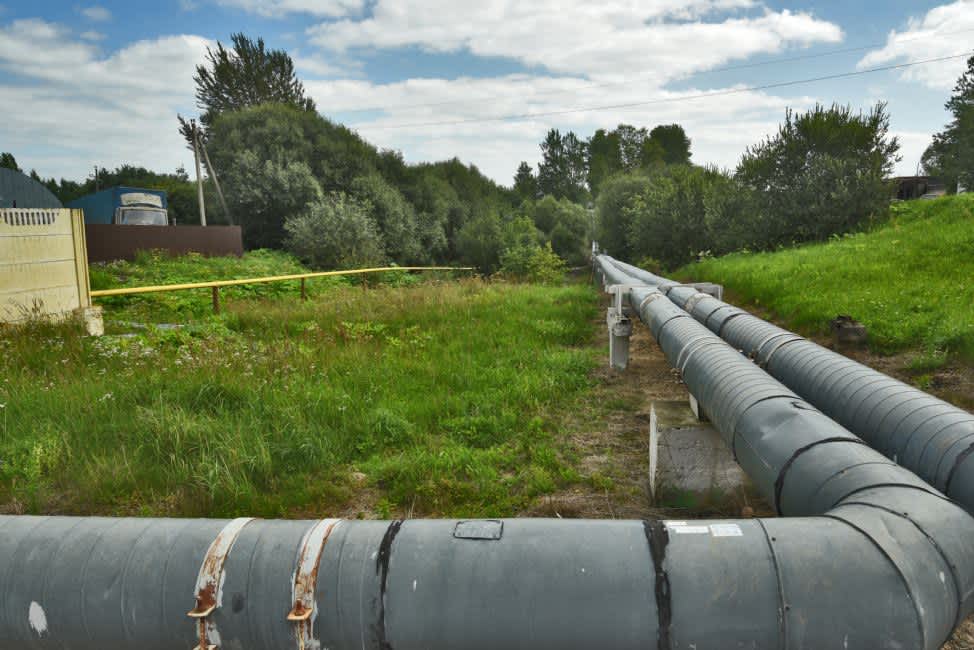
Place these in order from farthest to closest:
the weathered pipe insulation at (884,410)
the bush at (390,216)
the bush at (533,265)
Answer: the bush at (390,216), the bush at (533,265), the weathered pipe insulation at (884,410)

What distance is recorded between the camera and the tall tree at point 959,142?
32.7 metres

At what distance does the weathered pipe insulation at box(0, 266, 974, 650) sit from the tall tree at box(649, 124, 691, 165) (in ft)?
262

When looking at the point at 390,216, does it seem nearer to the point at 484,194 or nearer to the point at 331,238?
the point at 331,238

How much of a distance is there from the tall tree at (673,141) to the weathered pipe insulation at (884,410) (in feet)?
253

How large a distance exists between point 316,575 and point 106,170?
70087 mm

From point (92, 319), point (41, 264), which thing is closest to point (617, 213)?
point (92, 319)

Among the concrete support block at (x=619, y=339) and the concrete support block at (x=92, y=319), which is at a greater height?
the concrete support block at (x=92, y=319)

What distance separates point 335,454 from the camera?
172 inches

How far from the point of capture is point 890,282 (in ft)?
30.4

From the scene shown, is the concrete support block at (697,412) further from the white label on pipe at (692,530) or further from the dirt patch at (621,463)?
the white label on pipe at (692,530)

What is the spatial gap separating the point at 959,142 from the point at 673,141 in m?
42.2

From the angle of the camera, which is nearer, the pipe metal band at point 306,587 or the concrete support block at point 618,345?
the pipe metal band at point 306,587

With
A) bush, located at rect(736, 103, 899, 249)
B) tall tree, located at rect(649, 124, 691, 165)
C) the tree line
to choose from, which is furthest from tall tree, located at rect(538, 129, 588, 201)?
bush, located at rect(736, 103, 899, 249)

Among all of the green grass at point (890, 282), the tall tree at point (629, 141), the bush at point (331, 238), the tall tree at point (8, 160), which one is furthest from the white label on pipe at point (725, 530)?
the tall tree at point (629, 141)
